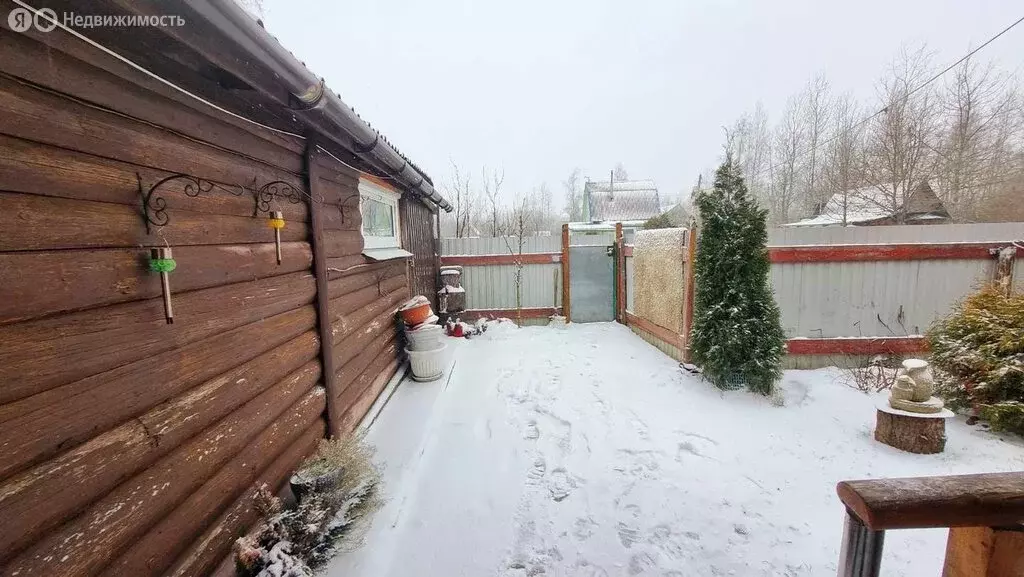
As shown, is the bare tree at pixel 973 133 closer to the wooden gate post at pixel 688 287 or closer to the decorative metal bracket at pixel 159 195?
the wooden gate post at pixel 688 287

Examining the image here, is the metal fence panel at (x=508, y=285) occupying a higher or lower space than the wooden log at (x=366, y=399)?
higher

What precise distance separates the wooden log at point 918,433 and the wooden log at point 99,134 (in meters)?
4.92

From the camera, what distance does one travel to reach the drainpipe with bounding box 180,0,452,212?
52.2 inches

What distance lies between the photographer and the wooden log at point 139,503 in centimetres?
101

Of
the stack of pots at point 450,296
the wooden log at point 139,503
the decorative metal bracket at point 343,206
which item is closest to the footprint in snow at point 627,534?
the wooden log at point 139,503

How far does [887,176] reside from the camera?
11.3m

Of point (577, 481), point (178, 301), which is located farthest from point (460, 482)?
point (178, 301)

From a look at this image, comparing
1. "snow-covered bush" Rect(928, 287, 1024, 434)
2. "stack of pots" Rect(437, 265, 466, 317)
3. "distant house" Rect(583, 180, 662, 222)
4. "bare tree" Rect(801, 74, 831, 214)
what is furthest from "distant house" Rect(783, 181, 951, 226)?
"stack of pots" Rect(437, 265, 466, 317)

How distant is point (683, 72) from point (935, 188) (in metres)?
35.3

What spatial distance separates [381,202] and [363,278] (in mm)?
1390

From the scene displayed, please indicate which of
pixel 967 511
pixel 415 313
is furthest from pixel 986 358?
pixel 415 313

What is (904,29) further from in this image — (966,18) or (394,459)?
(394,459)

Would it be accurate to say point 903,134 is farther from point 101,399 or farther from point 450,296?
point 101,399

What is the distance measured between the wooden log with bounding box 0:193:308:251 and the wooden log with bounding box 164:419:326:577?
1175 mm
